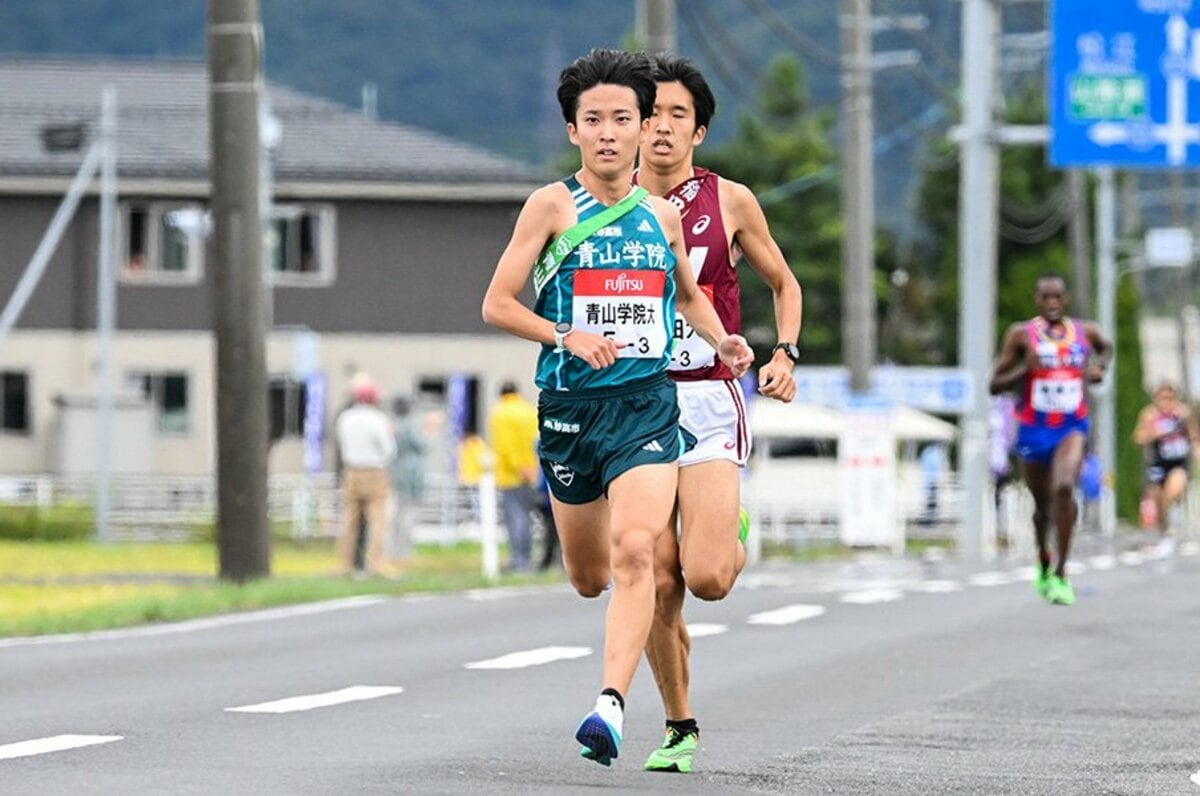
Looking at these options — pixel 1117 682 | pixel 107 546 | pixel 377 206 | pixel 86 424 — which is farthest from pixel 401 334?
pixel 1117 682

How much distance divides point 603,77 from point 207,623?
9196mm

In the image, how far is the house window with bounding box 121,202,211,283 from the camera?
57.0 metres

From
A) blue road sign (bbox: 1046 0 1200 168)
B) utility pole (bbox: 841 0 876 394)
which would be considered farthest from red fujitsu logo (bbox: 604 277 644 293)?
utility pole (bbox: 841 0 876 394)

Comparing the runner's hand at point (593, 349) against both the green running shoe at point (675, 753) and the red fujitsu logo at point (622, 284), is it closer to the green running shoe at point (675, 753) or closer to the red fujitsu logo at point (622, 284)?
the red fujitsu logo at point (622, 284)

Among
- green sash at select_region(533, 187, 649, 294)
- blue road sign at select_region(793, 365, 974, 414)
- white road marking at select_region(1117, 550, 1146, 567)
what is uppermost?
blue road sign at select_region(793, 365, 974, 414)

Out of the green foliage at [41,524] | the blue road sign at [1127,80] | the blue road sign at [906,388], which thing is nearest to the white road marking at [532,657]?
the blue road sign at [1127,80]

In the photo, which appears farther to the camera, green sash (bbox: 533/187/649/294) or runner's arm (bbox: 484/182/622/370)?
green sash (bbox: 533/187/649/294)

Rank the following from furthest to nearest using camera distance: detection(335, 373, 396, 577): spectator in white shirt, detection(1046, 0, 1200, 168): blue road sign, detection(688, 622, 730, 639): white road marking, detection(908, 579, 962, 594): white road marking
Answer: detection(1046, 0, 1200, 168): blue road sign, detection(335, 373, 396, 577): spectator in white shirt, detection(908, 579, 962, 594): white road marking, detection(688, 622, 730, 639): white road marking

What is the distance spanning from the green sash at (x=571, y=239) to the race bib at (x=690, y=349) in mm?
666

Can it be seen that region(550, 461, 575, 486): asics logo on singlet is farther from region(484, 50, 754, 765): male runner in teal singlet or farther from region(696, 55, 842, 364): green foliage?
region(696, 55, 842, 364): green foliage

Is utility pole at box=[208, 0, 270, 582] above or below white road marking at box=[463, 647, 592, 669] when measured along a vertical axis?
above

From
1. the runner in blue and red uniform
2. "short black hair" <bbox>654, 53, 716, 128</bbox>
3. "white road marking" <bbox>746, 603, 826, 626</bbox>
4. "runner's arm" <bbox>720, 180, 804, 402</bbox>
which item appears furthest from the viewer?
the runner in blue and red uniform

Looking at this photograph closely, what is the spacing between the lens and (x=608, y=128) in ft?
29.0

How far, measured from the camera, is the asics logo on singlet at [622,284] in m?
8.79
